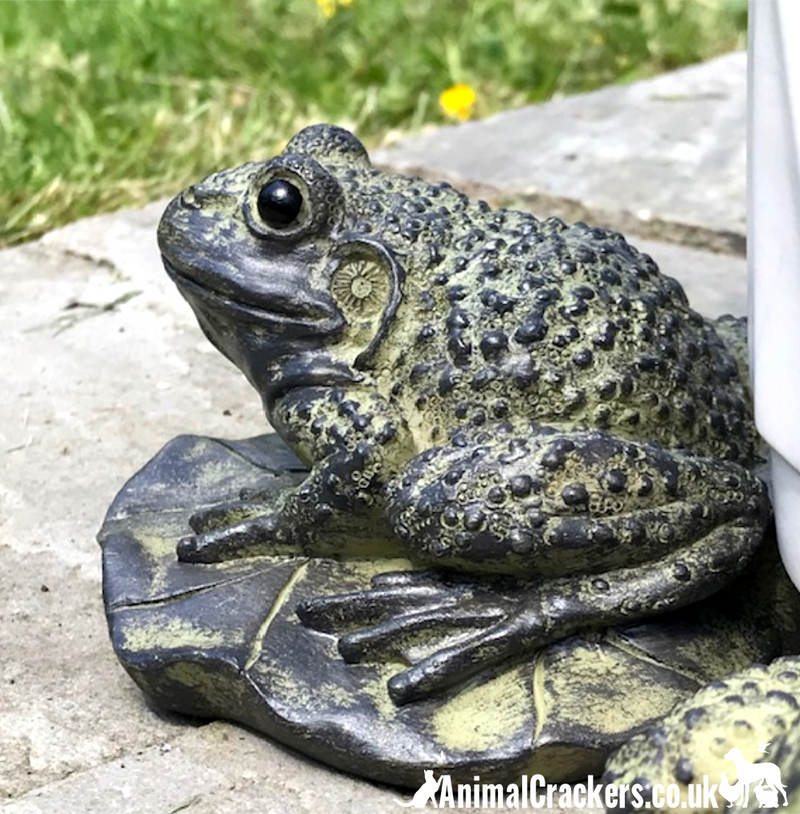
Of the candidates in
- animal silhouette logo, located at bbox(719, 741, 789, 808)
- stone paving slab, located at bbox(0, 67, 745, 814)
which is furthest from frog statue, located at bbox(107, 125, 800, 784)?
animal silhouette logo, located at bbox(719, 741, 789, 808)

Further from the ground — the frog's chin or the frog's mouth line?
the frog's mouth line

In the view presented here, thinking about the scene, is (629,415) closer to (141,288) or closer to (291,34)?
(141,288)

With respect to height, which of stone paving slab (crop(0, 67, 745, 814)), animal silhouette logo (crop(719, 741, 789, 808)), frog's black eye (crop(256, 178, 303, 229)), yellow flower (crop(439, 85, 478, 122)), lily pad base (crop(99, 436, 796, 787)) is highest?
frog's black eye (crop(256, 178, 303, 229))

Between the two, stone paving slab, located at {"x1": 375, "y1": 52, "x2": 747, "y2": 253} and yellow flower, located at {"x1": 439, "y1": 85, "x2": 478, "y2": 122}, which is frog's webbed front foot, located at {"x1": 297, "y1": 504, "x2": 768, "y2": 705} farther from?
yellow flower, located at {"x1": 439, "y1": 85, "x2": 478, "y2": 122}

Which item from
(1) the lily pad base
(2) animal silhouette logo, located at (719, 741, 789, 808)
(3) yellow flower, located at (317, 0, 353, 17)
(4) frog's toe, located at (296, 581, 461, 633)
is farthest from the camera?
(3) yellow flower, located at (317, 0, 353, 17)

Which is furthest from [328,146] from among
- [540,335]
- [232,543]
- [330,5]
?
[330,5]

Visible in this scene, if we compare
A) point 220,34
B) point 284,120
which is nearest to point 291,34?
point 220,34

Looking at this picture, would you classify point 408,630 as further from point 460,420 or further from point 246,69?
point 246,69
